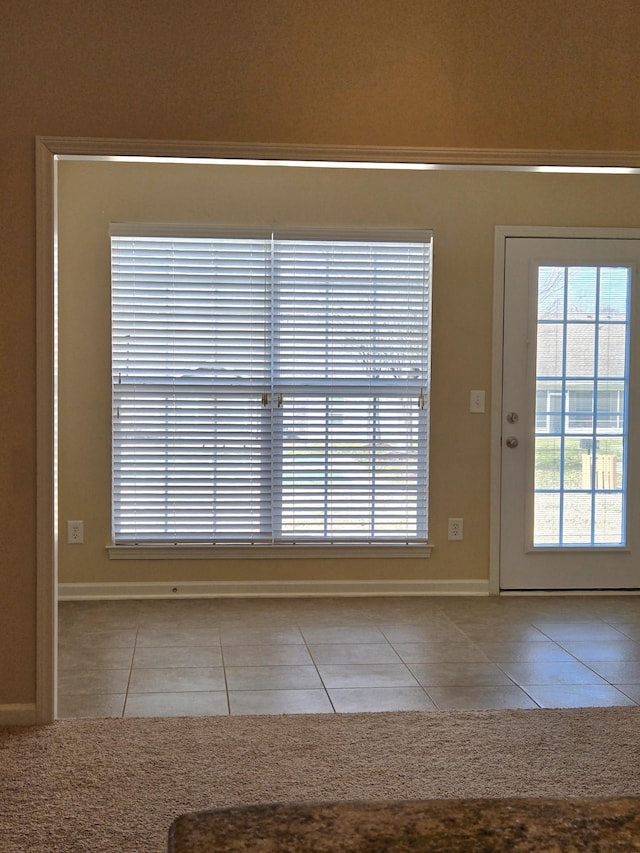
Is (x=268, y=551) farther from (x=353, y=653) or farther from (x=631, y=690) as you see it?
(x=631, y=690)

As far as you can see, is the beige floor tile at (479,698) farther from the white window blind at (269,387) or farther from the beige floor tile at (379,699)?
the white window blind at (269,387)

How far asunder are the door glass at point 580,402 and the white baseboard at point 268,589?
67 cm

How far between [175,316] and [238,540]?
1.37 m

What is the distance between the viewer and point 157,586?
5457 mm

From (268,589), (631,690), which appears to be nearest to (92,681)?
(268,589)

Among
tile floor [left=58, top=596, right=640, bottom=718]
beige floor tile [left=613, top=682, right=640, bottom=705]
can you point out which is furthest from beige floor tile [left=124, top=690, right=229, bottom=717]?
beige floor tile [left=613, top=682, right=640, bottom=705]

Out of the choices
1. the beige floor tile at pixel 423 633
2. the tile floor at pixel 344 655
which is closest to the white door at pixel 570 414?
the tile floor at pixel 344 655

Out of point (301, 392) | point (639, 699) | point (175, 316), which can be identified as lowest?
point (639, 699)

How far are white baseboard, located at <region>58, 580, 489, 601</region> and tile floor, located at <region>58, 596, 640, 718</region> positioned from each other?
3.7 inches

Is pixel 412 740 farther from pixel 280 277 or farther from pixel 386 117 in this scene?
pixel 280 277

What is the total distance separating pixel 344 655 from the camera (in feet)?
14.2

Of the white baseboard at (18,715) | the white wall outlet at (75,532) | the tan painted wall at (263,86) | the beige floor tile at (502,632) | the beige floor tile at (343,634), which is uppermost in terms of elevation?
the tan painted wall at (263,86)

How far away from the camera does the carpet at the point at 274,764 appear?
8.89ft

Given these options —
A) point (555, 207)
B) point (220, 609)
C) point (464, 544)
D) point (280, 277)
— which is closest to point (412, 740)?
point (220, 609)
